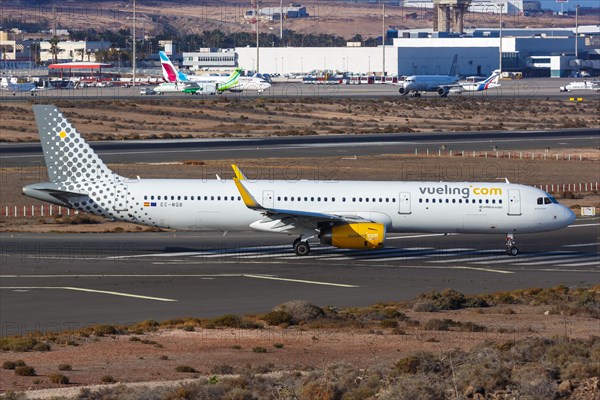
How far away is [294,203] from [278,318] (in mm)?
19606

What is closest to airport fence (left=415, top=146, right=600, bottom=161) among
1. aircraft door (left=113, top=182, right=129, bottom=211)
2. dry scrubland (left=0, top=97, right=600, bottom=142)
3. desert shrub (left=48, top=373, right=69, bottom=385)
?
dry scrubland (left=0, top=97, right=600, bottom=142)

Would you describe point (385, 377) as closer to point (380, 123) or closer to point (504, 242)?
point (504, 242)

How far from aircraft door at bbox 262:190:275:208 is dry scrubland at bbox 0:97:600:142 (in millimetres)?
67600

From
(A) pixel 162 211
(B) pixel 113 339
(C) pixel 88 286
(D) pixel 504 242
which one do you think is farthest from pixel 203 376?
(D) pixel 504 242

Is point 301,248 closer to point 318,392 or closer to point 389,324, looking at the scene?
point 389,324

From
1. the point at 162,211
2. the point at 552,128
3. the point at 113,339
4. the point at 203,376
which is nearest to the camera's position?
the point at 203,376

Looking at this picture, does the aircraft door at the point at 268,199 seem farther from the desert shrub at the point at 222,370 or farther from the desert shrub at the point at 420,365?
the desert shrub at the point at 420,365

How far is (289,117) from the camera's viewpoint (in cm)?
15750

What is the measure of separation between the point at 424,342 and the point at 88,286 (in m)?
18.0

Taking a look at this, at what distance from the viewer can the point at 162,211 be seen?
193 feet

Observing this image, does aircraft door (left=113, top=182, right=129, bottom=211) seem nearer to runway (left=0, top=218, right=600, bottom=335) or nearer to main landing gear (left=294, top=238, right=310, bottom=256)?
runway (left=0, top=218, right=600, bottom=335)

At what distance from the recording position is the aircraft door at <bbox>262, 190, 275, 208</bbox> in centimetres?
5938

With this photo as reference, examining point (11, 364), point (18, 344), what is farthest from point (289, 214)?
point (11, 364)

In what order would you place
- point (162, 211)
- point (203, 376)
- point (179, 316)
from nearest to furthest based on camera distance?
point (203, 376) < point (179, 316) < point (162, 211)
